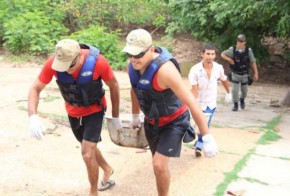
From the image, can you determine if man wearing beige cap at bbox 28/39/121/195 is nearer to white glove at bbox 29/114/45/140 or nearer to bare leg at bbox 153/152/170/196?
white glove at bbox 29/114/45/140

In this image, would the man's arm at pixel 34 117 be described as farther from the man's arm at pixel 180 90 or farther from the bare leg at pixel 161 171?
the man's arm at pixel 180 90

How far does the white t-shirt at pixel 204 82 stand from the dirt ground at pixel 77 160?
0.73 metres

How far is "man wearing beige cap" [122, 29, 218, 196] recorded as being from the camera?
3.40 m

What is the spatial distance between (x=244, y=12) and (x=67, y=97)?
26.2ft

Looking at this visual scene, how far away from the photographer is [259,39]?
1315cm

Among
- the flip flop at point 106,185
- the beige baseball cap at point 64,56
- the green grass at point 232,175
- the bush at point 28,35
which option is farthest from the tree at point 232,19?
the beige baseball cap at point 64,56

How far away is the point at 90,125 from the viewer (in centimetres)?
400

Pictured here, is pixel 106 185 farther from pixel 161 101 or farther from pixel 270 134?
pixel 270 134

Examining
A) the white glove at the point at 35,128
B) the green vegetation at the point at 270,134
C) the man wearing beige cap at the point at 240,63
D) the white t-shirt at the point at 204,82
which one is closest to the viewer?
the white glove at the point at 35,128

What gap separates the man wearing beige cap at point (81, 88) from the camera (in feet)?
12.1

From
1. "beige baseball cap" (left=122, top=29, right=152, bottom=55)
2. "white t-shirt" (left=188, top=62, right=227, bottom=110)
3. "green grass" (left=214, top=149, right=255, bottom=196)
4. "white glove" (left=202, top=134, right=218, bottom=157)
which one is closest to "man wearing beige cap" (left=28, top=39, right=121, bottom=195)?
"beige baseball cap" (left=122, top=29, right=152, bottom=55)

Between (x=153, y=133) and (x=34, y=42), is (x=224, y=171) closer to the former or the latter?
(x=153, y=133)

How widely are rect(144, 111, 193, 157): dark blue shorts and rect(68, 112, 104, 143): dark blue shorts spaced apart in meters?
0.50

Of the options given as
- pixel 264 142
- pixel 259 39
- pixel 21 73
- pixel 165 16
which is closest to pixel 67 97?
pixel 264 142
